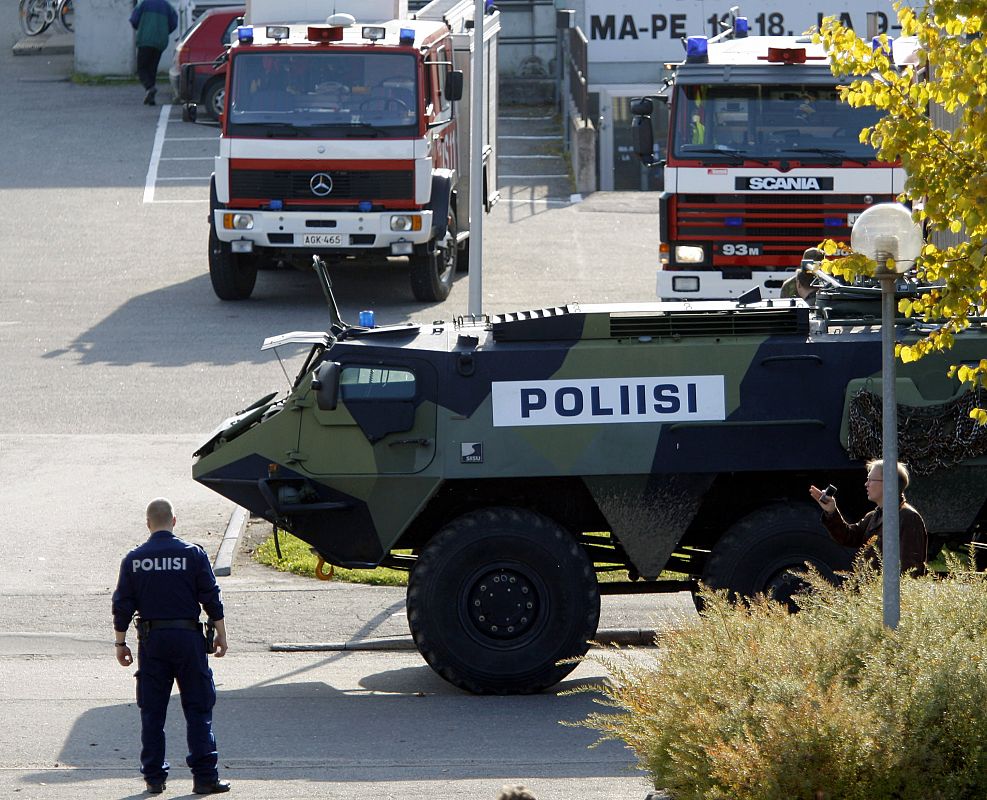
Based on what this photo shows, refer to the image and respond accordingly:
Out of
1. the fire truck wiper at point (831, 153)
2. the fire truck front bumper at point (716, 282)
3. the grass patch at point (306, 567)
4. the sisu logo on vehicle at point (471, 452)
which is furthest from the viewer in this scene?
the fire truck front bumper at point (716, 282)

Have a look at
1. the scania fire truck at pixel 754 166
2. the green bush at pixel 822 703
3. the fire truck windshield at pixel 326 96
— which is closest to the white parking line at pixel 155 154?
the fire truck windshield at pixel 326 96

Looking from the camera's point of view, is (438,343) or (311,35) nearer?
(438,343)

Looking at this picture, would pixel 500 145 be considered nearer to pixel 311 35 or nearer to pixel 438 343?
Answer: pixel 311 35

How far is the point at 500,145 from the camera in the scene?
3173cm

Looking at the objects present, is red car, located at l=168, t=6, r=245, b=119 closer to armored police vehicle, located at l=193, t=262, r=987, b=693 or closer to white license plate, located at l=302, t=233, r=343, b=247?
white license plate, located at l=302, t=233, r=343, b=247

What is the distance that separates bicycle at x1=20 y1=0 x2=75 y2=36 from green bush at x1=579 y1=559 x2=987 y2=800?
34.3 m

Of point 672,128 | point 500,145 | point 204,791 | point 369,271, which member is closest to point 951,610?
point 204,791

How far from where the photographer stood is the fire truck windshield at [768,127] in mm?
16953

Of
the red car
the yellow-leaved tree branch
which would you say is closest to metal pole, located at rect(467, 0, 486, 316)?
the yellow-leaved tree branch

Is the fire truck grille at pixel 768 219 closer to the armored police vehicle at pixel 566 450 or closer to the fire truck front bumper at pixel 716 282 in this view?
the fire truck front bumper at pixel 716 282

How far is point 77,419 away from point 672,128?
6.75 meters

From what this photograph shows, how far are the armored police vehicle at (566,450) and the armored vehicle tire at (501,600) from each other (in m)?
0.01

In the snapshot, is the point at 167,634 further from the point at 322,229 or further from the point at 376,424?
the point at 322,229

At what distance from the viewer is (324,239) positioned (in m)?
19.7
